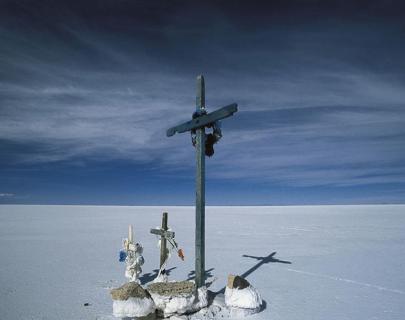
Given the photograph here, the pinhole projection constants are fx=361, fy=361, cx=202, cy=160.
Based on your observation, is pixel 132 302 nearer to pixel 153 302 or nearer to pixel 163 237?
pixel 153 302

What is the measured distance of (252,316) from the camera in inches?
259

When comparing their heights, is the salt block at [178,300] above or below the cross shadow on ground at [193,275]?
above

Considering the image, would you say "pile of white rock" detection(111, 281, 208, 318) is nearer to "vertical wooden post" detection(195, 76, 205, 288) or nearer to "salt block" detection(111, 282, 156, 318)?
"salt block" detection(111, 282, 156, 318)

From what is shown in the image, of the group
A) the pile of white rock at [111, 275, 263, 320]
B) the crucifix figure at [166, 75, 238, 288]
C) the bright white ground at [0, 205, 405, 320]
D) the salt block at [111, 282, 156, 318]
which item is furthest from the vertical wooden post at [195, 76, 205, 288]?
the bright white ground at [0, 205, 405, 320]

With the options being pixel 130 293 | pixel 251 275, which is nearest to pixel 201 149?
pixel 130 293

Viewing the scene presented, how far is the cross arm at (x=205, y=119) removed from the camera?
5828 mm

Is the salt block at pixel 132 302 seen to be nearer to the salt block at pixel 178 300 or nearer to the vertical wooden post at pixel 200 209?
the salt block at pixel 178 300

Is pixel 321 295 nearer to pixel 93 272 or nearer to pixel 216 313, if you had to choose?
pixel 216 313

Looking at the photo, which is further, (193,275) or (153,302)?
(193,275)

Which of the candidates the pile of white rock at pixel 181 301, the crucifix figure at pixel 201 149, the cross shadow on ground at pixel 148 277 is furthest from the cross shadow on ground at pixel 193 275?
the crucifix figure at pixel 201 149

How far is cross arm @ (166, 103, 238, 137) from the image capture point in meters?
5.83

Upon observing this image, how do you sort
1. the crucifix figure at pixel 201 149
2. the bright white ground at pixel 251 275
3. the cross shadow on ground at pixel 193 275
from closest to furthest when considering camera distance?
the crucifix figure at pixel 201 149 → the bright white ground at pixel 251 275 → the cross shadow on ground at pixel 193 275

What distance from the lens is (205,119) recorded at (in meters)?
6.34

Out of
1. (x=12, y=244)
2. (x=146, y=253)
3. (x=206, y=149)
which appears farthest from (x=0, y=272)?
(x=206, y=149)
